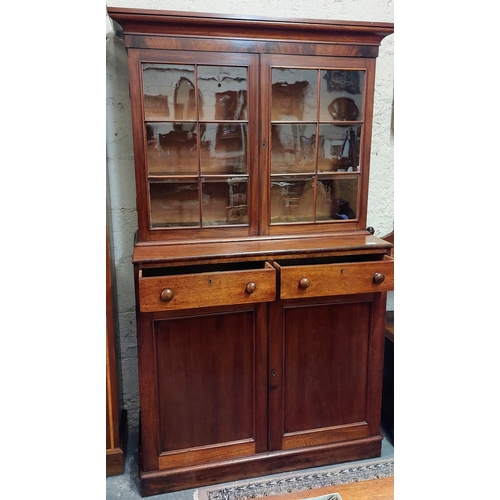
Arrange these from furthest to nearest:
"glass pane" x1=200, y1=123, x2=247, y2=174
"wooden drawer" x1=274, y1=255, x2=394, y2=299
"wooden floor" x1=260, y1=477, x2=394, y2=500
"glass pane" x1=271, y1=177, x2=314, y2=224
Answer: "glass pane" x1=271, y1=177, x2=314, y2=224 → "glass pane" x1=200, y1=123, x2=247, y2=174 → "wooden drawer" x1=274, y1=255, x2=394, y2=299 → "wooden floor" x1=260, y1=477, x2=394, y2=500

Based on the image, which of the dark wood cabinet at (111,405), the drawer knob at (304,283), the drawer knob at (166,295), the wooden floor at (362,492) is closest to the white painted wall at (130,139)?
the dark wood cabinet at (111,405)

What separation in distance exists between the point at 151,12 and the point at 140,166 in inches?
19.4

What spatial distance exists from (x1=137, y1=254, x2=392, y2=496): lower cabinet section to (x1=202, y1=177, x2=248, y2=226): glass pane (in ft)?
0.68

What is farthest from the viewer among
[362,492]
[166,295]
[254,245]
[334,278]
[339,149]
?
[339,149]

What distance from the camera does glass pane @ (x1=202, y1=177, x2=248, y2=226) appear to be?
1669mm

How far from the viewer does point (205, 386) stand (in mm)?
1589

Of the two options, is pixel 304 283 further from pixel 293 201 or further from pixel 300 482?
pixel 300 482

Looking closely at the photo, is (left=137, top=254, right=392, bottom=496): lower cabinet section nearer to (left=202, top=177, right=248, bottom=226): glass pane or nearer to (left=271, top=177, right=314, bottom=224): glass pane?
(left=202, top=177, right=248, bottom=226): glass pane

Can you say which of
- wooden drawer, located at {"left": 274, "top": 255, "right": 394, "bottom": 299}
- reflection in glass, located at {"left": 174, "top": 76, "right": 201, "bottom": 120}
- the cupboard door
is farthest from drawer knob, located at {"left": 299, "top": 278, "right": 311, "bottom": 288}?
reflection in glass, located at {"left": 174, "top": 76, "right": 201, "bottom": 120}

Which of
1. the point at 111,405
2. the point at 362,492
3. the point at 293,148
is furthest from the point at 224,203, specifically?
the point at 362,492

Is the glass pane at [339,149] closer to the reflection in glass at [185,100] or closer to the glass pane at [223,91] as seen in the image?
the glass pane at [223,91]

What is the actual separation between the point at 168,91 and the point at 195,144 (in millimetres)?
204
